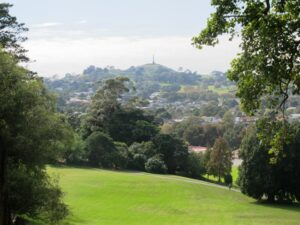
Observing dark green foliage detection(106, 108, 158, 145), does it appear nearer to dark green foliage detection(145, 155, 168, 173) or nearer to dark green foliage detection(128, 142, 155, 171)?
dark green foliage detection(128, 142, 155, 171)

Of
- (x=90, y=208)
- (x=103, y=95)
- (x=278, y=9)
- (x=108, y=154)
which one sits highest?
(x=103, y=95)

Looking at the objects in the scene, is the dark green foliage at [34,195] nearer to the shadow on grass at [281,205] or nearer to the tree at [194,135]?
the shadow on grass at [281,205]

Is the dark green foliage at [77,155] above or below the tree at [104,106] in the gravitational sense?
below

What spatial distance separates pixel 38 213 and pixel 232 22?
52.3ft

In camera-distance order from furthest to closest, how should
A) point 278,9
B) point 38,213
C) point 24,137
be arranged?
point 38,213
point 24,137
point 278,9

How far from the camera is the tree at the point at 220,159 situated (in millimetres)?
68188

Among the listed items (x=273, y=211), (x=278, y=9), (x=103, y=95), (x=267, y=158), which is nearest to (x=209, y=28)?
(x=278, y=9)

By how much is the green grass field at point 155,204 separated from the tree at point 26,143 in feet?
31.6

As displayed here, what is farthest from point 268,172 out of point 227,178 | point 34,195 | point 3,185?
point 3,185

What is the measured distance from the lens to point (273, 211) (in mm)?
44125

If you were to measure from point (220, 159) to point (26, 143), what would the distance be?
50057 mm

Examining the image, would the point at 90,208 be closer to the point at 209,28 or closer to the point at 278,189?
the point at 278,189

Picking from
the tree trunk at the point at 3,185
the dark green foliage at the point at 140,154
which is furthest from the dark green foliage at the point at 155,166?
the tree trunk at the point at 3,185

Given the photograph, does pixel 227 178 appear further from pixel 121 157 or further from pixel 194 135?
pixel 194 135
